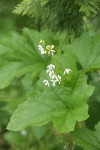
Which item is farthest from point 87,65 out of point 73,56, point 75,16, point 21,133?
point 21,133

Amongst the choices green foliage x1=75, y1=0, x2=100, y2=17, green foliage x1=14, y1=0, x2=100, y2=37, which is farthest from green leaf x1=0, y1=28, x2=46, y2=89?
green foliage x1=75, y1=0, x2=100, y2=17

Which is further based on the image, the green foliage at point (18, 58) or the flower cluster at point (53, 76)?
the green foliage at point (18, 58)

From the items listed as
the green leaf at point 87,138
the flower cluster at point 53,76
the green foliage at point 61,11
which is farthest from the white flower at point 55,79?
the green foliage at point 61,11

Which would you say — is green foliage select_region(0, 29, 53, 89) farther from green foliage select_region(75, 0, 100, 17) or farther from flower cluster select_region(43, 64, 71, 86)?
green foliage select_region(75, 0, 100, 17)

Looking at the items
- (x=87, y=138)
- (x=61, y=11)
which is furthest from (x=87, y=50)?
(x=87, y=138)

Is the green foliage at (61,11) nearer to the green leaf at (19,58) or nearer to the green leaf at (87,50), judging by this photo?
the green leaf at (87,50)

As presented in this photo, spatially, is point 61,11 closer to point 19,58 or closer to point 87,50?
point 87,50
